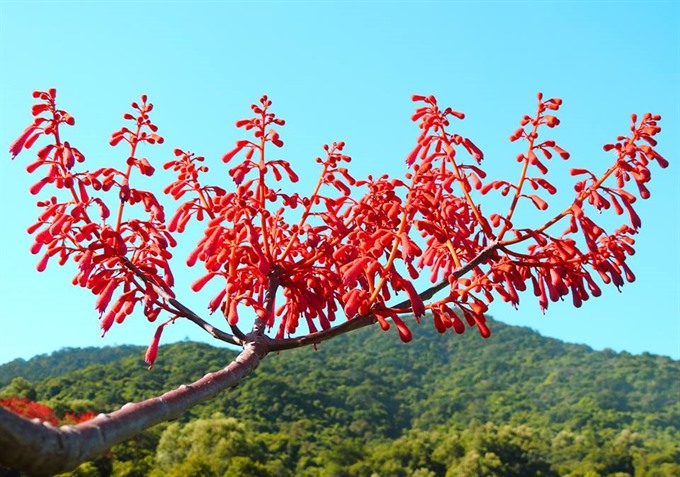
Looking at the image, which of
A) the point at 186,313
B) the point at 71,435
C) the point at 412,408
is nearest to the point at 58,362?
the point at 412,408

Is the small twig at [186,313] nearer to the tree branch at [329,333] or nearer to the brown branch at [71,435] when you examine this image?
the tree branch at [329,333]

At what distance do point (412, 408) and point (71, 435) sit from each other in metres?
124

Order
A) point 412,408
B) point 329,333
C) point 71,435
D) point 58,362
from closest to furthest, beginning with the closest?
1. point 71,435
2. point 329,333
3. point 412,408
4. point 58,362

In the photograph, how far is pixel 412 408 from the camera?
123 metres

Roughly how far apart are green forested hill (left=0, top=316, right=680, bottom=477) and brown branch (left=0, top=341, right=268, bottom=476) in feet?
151

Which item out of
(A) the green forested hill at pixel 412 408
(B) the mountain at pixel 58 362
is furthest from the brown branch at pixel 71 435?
(B) the mountain at pixel 58 362

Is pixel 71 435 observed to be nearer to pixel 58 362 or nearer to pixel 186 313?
pixel 186 313

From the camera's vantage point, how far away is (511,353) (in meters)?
175

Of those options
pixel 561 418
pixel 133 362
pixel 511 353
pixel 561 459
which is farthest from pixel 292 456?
pixel 511 353

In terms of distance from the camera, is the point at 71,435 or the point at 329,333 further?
the point at 329,333

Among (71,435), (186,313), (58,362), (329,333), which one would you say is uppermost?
(58,362)

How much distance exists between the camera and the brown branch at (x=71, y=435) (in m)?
1.84

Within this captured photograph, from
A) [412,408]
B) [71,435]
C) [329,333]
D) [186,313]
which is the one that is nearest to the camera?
[71,435]

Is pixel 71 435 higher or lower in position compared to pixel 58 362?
lower
